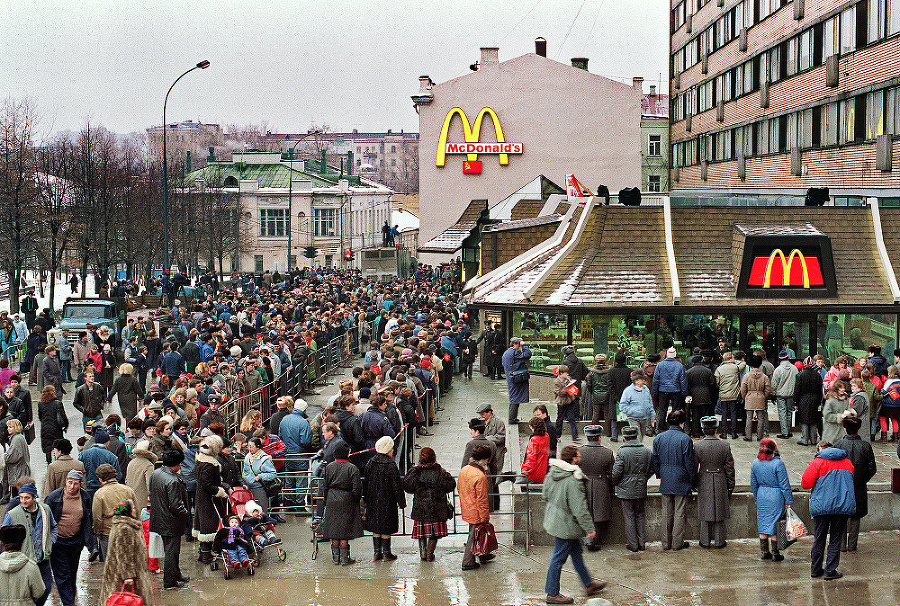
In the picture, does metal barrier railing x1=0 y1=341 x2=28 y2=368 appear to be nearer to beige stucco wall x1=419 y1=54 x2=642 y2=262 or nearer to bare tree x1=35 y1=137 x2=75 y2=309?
bare tree x1=35 y1=137 x2=75 y2=309

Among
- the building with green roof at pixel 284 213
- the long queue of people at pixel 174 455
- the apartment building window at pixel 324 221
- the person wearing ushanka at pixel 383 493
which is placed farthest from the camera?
the apartment building window at pixel 324 221

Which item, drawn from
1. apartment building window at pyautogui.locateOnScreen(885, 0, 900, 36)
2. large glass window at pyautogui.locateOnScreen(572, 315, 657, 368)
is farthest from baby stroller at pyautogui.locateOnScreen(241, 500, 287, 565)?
apartment building window at pyautogui.locateOnScreen(885, 0, 900, 36)

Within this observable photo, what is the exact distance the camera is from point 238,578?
1241 centimetres

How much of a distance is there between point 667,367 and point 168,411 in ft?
24.9

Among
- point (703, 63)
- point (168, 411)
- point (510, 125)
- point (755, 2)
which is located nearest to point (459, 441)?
point (168, 411)

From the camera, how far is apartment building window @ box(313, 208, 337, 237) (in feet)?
279

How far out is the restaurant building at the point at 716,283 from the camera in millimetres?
21078

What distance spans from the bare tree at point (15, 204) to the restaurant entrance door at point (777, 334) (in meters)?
29.4

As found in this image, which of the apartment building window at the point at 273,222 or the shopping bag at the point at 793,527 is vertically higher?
the apartment building window at the point at 273,222

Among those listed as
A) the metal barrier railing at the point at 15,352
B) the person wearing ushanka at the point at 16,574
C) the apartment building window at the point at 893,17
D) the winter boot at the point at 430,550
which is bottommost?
the winter boot at the point at 430,550

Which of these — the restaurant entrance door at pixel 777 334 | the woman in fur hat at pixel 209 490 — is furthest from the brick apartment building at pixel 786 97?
the woman in fur hat at pixel 209 490

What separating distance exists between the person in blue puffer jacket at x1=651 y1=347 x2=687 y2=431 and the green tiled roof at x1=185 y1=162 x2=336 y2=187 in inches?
2717

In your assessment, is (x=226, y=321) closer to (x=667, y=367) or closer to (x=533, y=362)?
(x=533, y=362)

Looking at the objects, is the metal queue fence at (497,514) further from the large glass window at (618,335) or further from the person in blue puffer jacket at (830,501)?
the large glass window at (618,335)
